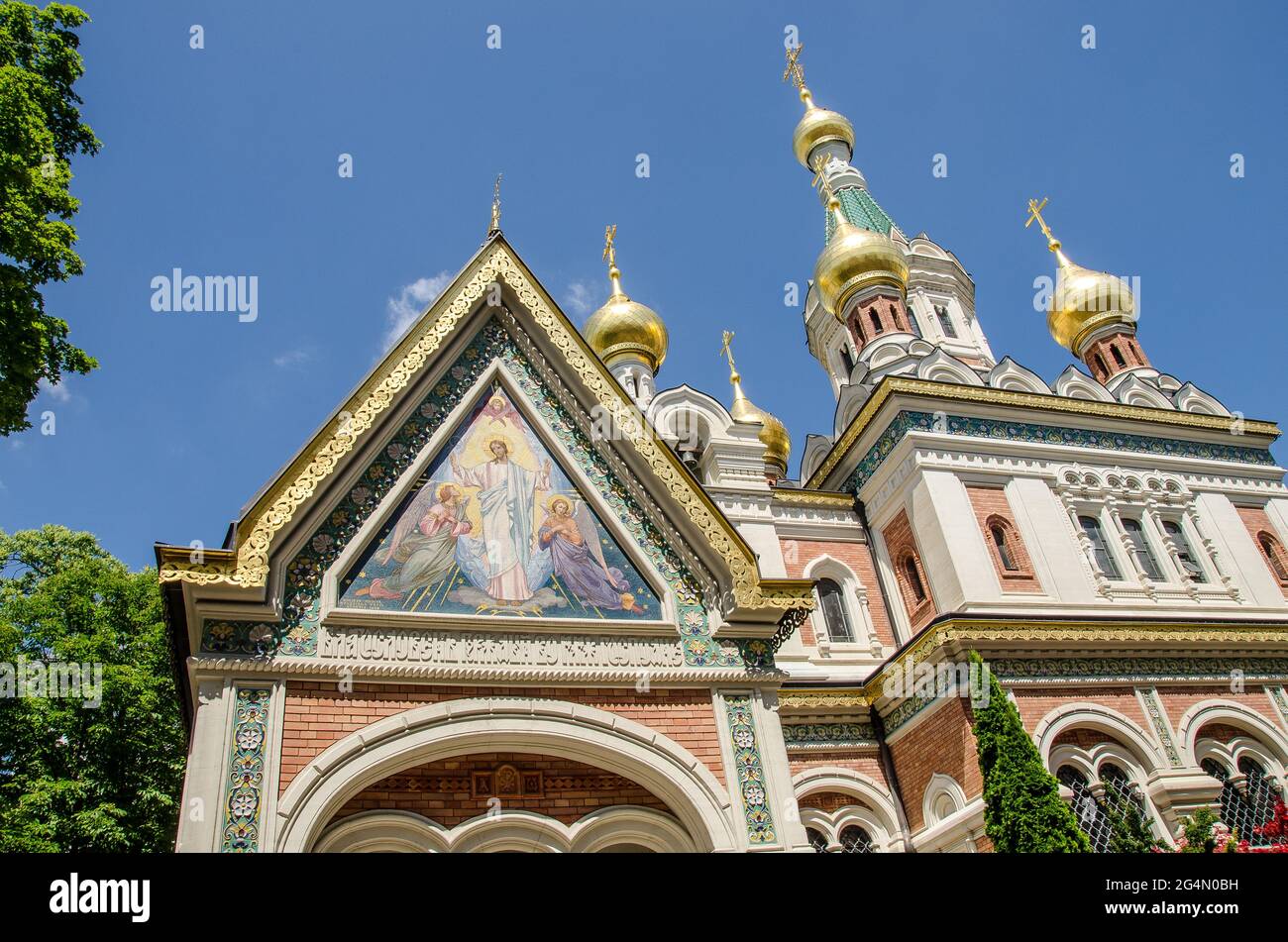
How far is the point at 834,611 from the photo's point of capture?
17203 millimetres

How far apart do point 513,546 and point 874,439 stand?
11.2 metres

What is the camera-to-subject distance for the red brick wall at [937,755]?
41.7 feet

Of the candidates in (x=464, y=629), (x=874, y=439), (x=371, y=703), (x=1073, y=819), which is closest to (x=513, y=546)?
(x=464, y=629)

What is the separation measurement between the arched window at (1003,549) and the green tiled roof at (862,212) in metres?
14.1

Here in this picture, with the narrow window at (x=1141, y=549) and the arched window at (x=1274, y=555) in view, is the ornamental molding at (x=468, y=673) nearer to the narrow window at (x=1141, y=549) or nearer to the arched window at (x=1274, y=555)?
the narrow window at (x=1141, y=549)

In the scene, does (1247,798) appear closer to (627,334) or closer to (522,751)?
(522,751)

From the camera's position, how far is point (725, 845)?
743cm

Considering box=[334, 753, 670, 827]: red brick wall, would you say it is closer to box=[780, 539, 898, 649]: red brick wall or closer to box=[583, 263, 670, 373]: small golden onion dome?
box=[780, 539, 898, 649]: red brick wall

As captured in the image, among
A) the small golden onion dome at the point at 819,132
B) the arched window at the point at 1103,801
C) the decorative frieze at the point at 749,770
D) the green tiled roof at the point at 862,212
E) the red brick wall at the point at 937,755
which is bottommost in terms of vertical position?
the decorative frieze at the point at 749,770

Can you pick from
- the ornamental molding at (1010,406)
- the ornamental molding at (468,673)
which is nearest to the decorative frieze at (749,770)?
the ornamental molding at (468,673)

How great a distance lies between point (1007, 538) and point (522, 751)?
11490 mm
